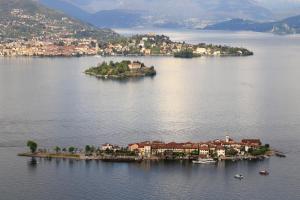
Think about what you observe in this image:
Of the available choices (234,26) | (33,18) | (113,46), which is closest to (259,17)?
(234,26)

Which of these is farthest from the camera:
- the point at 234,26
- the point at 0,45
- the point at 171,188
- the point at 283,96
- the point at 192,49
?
the point at 234,26

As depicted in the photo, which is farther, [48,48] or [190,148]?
[48,48]

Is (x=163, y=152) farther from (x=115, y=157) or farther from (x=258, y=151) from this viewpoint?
(x=258, y=151)

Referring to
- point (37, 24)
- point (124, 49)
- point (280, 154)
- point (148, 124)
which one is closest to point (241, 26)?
point (37, 24)

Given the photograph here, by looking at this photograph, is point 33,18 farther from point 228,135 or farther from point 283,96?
point 228,135

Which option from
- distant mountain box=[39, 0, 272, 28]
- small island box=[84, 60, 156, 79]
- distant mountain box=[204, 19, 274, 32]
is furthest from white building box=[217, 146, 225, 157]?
distant mountain box=[39, 0, 272, 28]

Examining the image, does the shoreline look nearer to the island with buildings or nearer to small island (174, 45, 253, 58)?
the island with buildings
